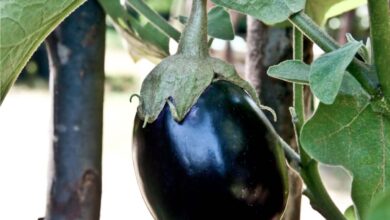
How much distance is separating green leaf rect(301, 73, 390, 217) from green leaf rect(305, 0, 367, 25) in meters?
0.24

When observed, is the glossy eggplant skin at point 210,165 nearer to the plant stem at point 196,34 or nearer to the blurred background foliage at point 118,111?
the plant stem at point 196,34

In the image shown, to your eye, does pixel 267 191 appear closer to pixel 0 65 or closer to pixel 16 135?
pixel 0 65

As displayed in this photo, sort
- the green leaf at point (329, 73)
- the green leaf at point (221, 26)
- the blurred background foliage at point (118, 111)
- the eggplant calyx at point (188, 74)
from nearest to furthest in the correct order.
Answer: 1. the green leaf at point (329, 73)
2. the eggplant calyx at point (188, 74)
3. the green leaf at point (221, 26)
4. the blurred background foliage at point (118, 111)

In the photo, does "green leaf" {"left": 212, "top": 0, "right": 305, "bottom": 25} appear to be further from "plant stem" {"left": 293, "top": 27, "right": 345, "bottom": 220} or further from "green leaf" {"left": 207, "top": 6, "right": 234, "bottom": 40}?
"green leaf" {"left": 207, "top": 6, "right": 234, "bottom": 40}

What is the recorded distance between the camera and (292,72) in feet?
1.66

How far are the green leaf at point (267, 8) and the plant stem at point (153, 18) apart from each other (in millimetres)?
263

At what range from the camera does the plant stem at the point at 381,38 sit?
49cm

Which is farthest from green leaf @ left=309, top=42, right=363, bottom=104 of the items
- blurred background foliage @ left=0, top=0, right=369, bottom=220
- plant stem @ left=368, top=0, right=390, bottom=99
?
blurred background foliage @ left=0, top=0, right=369, bottom=220

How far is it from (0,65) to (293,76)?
19cm

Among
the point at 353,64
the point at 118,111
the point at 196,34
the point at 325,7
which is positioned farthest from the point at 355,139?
the point at 118,111

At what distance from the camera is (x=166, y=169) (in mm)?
532

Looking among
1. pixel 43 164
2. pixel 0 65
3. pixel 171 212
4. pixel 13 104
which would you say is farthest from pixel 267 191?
pixel 13 104

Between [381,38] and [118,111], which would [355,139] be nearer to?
[381,38]

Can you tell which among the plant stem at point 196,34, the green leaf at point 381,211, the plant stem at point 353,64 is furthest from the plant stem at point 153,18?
the green leaf at point 381,211
